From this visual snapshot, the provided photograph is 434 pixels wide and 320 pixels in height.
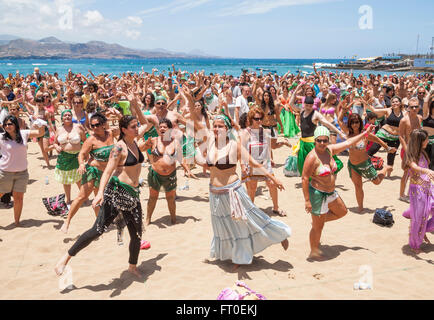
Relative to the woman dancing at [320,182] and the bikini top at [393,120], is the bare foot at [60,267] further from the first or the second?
the bikini top at [393,120]

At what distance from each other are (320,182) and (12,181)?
481 centimetres

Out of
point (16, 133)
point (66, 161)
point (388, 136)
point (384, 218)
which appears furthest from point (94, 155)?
point (388, 136)

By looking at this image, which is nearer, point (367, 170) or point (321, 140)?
point (321, 140)

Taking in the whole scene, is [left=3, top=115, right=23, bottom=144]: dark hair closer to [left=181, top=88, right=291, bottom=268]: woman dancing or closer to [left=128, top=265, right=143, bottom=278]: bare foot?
[left=128, top=265, right=143, bottom=278]: bare foot

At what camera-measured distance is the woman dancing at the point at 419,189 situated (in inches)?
182

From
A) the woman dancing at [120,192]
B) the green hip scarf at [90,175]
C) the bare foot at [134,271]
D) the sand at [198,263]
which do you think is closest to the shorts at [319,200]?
the sand at [198,263]

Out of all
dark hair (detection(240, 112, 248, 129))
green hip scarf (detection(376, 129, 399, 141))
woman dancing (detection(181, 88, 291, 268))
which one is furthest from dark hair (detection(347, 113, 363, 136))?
woman dancing (detection(181, 88, 291, 268))

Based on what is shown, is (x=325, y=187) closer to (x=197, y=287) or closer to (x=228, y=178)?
(x=228, y=178)

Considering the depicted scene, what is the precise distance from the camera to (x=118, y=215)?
4.08 metres

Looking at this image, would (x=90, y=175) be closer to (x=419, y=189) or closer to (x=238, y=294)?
(x=238, y=294)

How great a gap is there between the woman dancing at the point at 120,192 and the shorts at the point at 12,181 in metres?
2.25
